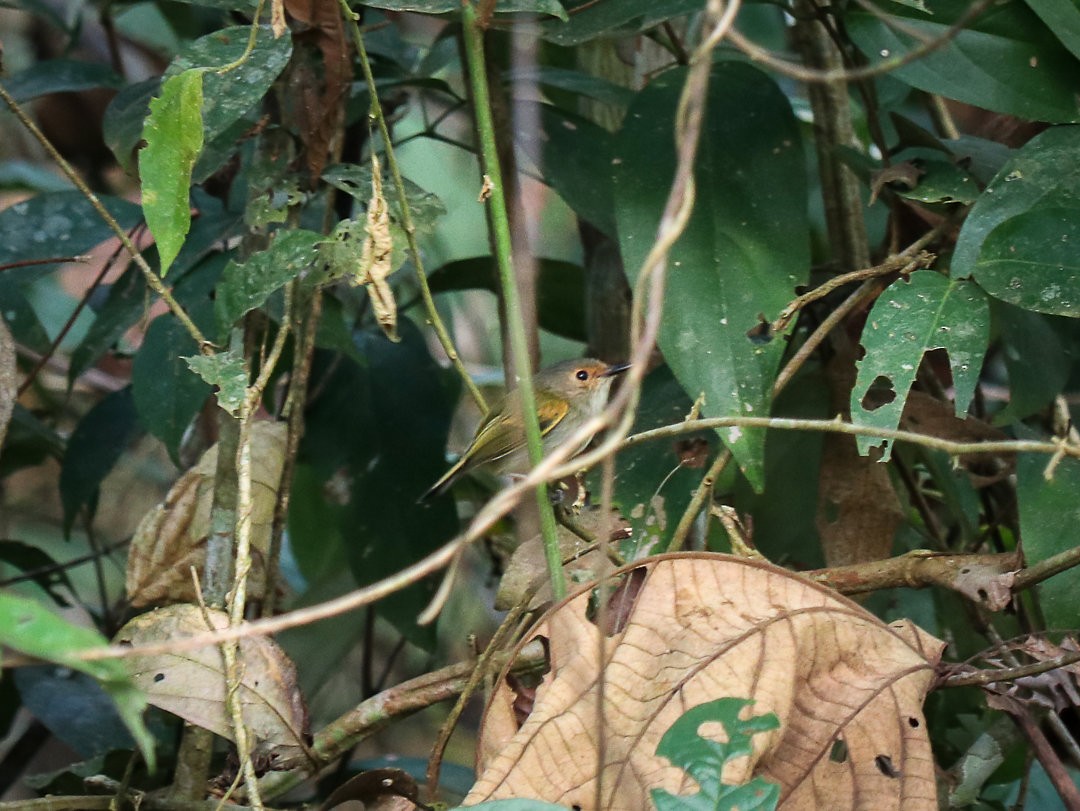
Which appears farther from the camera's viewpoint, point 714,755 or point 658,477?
point 658,477

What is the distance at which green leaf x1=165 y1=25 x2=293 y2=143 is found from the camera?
1.81m

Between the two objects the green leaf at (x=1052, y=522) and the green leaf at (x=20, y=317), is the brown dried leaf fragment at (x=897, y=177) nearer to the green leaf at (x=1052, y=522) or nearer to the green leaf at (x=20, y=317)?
the green leaf at (x=1052, y=522)

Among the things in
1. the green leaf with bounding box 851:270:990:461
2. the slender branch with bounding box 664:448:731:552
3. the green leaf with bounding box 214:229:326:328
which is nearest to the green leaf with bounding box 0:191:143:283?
the green leaf with bounding box 214:229:326:328

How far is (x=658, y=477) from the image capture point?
7.02ft

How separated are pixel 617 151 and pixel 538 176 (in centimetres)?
54

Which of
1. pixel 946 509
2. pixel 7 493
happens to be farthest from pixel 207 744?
pixel 7 493

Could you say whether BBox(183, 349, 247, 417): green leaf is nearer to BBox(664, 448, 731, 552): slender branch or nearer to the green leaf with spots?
BBox(664, 448, 731, 552): slender branch

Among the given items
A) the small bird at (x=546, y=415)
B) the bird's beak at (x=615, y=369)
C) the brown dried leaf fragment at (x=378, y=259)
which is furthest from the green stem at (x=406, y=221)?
the bird's beak at (x=615, y=369)

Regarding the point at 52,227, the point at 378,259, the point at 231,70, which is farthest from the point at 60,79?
the point at 378,259

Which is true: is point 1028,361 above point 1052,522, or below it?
above

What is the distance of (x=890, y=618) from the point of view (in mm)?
2539

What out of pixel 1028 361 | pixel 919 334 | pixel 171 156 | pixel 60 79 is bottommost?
pixel 1028 361

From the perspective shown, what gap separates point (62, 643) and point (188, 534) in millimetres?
1132

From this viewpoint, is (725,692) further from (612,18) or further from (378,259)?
(612,18)
